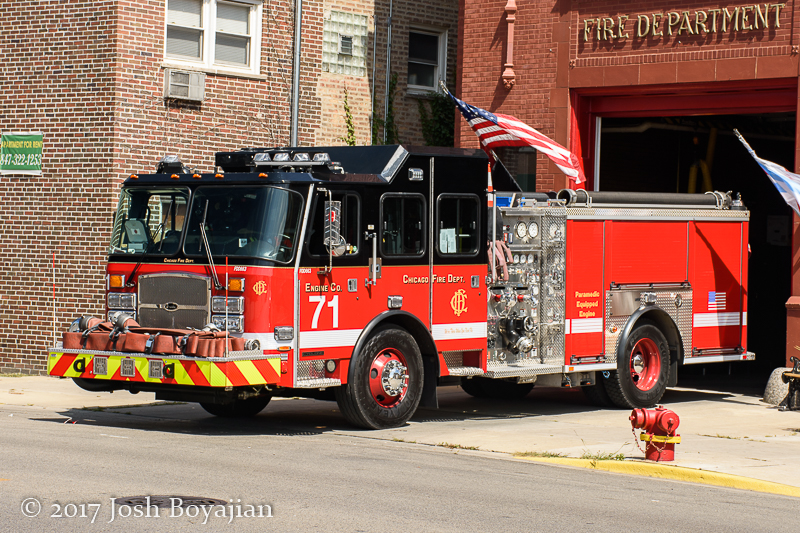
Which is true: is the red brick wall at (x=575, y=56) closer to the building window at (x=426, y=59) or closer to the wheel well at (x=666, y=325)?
the building window at (x=426, y=59)

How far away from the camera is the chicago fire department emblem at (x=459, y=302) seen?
13086 mm

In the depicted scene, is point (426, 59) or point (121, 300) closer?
point (121, 300)

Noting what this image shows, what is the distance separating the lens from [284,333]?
11484 mm

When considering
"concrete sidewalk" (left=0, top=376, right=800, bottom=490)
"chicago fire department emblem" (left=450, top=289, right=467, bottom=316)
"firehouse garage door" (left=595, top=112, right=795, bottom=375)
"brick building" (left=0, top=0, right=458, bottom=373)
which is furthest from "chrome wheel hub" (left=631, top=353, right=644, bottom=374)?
"brick building" (left=0, top=0, right=458, bottom=373)

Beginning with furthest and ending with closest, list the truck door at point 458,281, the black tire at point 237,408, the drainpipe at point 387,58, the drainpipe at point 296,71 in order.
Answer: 1. the drainpipe at point 387,58
2. the drainpipe at point 296,71
3. the black tire at point 237,408
4. the truck door at point 458,281

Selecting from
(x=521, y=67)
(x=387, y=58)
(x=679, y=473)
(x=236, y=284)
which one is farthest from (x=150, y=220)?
(x=387, y=58)

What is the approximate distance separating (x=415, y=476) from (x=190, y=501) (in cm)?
212

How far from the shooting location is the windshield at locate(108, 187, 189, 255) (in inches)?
476

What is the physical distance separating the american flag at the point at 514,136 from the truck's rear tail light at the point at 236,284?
650 cm

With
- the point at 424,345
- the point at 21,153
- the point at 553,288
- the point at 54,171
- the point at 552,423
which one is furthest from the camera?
the point at 21,153

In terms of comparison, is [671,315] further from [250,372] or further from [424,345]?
[250,372]

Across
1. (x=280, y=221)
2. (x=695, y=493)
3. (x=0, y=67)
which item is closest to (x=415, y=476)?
(x=695, y=493)

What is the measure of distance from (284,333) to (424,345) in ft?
6.48

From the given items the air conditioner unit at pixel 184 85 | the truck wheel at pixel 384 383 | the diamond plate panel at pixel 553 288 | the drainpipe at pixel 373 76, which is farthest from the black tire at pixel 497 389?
the drainpipe at pixel 373 76
